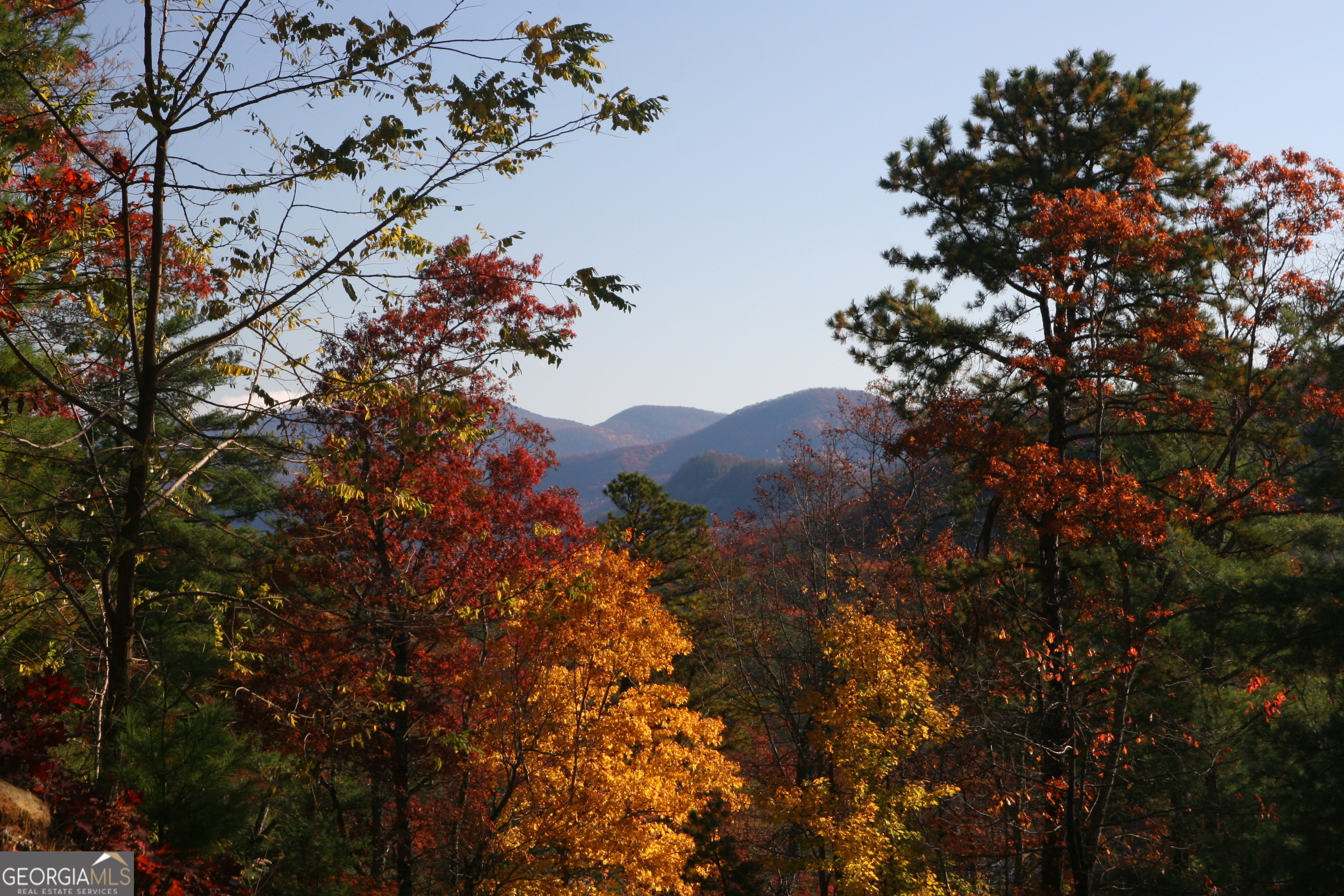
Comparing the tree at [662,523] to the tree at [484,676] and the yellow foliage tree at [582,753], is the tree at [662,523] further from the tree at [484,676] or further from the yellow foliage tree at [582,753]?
the yellow foliage tree at [582,753]

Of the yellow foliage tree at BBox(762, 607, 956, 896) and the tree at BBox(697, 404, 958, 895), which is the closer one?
the yellow foliage tree at BBox(762, 607, 956, 896)

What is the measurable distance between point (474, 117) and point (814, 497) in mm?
14103

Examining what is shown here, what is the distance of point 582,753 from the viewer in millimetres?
12086

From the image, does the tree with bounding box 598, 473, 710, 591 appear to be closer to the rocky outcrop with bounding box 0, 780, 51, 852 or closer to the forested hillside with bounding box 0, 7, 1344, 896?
the forested hillside with bounding box 0, 7, 1344, 896

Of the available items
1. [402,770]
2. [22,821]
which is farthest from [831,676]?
[22,821]

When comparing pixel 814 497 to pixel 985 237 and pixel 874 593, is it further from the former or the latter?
pixel 985 237

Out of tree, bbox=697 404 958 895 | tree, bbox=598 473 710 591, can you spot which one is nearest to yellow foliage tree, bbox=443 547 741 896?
tree, bbox=697 404 958 895

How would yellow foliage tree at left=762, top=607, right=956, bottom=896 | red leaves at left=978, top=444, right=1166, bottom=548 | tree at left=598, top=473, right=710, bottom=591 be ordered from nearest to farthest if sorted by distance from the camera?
red leaves at left=978, top=444, right=1166, bottom=548 → yellow foliage tree at left=762, top=607, right=956, bottom=896 → tree at left=598, top=473, right=710, bottom=591

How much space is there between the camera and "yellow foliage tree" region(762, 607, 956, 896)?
38.1 ft

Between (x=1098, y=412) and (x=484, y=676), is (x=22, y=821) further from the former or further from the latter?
(x=1098, y=412)

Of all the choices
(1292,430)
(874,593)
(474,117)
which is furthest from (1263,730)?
(474,117)
